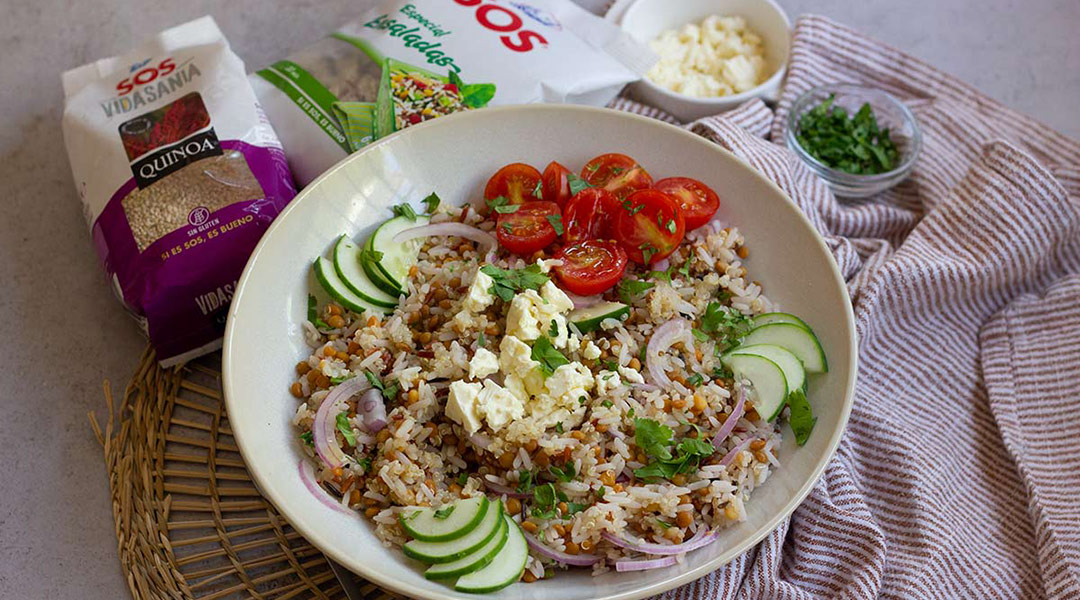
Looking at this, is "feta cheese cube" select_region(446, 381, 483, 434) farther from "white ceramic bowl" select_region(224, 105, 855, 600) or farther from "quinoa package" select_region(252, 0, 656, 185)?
"quinoa package" select_region(252, 0, 656, 185)

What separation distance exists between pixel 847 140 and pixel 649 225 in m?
1.62

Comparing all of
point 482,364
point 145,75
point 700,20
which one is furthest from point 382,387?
point 700,20

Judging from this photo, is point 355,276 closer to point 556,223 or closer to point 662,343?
point 556,223

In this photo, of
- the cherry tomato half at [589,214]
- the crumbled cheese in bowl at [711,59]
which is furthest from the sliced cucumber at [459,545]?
the crumbled cheese in bowl at [711,59]

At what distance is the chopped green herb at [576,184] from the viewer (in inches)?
156

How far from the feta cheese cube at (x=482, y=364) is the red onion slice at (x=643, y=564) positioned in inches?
30.2

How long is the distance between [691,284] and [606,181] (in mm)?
579

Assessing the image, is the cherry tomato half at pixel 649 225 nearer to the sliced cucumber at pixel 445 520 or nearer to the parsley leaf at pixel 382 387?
the parsley leaf at pixel 382 387

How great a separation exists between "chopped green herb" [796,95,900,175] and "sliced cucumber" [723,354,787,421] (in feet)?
5.27

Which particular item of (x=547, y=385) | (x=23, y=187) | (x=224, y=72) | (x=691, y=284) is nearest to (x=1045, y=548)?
(x=691, y=284)

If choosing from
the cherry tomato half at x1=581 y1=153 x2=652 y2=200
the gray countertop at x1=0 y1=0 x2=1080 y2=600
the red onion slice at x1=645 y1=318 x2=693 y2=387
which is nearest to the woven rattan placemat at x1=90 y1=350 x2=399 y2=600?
the gray countertop at x1=0 y1=0 x2=1080 y2=600

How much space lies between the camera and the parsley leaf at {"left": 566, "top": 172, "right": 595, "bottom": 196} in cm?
395

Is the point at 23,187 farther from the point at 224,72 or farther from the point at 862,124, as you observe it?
the point at 862,124

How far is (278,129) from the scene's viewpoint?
14.8 feet
